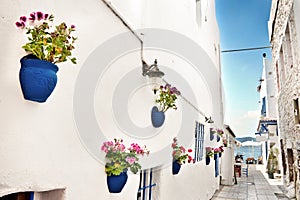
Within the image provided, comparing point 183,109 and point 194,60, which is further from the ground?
point 194,60

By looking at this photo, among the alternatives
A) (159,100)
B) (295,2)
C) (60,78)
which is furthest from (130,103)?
(295,2)

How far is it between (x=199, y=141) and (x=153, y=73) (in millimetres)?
3911

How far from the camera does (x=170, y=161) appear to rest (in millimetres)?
4152

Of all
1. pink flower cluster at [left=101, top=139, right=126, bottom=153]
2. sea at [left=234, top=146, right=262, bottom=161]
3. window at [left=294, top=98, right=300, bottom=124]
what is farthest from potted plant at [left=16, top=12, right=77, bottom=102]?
sea at [left=234, top=146, right=262, bottom=161]

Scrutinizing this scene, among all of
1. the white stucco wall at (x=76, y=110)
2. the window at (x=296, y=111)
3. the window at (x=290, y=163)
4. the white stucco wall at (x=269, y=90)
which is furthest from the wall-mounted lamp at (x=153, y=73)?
the white stucco wall at (x=269, y=90)

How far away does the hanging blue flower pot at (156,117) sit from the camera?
3533 mm

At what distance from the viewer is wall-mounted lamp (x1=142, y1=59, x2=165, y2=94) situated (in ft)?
11.2

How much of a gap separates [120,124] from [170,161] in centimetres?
177

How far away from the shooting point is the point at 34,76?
1.35 metres

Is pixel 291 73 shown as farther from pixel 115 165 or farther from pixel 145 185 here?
pixel 115 165

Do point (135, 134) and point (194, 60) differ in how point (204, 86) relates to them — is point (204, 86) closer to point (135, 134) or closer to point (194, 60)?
point (194, 60)

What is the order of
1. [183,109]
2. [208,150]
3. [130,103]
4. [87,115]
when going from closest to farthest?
[87,115] → [130,103] → [183,109] → [208,150]

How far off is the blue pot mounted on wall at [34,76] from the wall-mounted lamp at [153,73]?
2.10 m

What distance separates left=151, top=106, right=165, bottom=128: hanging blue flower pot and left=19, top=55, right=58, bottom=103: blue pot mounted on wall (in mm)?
2228
